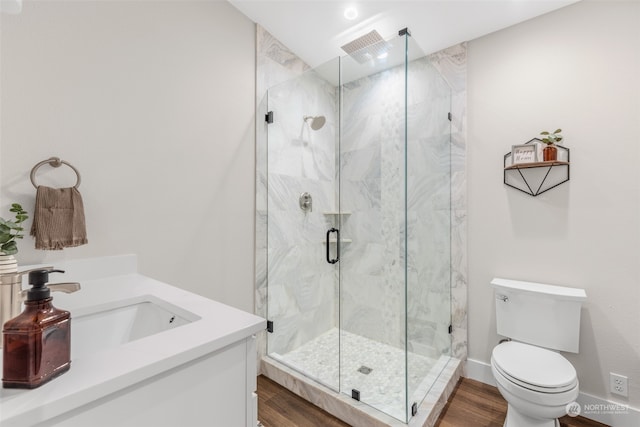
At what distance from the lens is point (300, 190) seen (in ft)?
8.16

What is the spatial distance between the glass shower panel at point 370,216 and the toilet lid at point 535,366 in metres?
0.69

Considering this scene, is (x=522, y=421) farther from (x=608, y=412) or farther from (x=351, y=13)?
(x=351, y=13)

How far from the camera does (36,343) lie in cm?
51

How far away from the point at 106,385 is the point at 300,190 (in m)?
2.04

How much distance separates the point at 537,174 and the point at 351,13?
1698 millimetres

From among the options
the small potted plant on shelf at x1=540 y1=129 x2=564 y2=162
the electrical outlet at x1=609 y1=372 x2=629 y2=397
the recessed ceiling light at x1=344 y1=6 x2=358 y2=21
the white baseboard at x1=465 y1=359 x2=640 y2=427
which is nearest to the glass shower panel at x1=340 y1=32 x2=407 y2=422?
the recessed ceiling light at x1=344 y1=6 x2=358 y2=21

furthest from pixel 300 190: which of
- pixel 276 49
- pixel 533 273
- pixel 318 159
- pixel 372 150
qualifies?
pixel 533 273

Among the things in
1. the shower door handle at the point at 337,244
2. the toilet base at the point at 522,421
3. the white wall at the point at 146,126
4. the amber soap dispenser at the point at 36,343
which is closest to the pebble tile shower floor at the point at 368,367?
the toilet base at the point at 522,421

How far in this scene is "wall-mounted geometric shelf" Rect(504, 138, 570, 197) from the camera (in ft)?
6.21

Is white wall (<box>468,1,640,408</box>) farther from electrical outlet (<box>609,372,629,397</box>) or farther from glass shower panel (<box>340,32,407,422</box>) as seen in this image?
glass shower panel (<box>340,32,407,422</box>)

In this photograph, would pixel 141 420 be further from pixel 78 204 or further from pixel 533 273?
pixel 533 273

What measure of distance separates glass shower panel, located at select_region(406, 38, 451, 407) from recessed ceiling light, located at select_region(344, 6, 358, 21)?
46 cm

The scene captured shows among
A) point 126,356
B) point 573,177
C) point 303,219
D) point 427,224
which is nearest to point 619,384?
point 573,177

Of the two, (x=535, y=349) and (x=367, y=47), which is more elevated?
(x=367, y=47)
